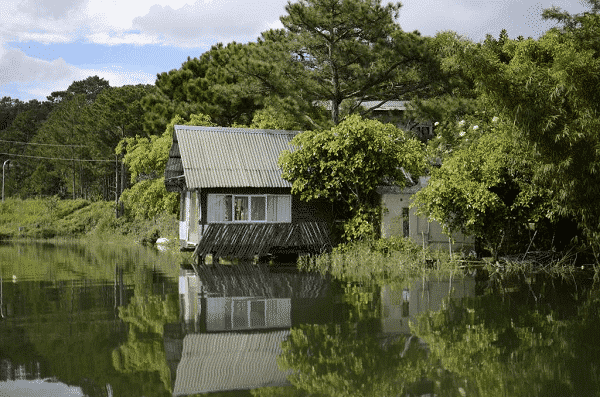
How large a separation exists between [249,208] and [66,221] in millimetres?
32525

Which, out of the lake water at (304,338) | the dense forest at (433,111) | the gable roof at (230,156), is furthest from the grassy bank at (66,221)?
the lake water at (304,338)

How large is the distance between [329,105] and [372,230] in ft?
39.2

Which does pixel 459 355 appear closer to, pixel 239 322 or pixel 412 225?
pixel 239 322

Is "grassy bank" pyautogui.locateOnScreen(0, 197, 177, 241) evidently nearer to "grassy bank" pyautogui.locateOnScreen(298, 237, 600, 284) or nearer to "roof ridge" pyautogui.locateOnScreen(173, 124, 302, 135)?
"roof ridge" pyautogui.locateOnScreen(173, 124, 302, 135)

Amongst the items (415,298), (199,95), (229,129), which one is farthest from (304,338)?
(199,95)

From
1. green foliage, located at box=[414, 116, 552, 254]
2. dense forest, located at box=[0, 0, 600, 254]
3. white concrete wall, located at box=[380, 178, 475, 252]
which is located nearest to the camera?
dense forest, located at box=[0, 0, 600, 254]

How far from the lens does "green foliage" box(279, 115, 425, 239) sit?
21844mm

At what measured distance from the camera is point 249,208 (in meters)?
23.9

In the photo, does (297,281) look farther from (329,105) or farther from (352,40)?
(329,105)

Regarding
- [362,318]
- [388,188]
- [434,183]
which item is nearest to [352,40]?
[388,188]

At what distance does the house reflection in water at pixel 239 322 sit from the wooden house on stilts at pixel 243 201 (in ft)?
13.8

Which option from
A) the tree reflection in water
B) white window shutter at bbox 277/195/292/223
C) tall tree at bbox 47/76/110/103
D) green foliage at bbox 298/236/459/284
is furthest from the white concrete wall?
tall tree at bbox 47/76/110/103

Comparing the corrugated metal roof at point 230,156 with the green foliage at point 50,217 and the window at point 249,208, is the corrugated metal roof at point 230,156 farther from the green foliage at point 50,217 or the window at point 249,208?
the green foliage at point 50,217

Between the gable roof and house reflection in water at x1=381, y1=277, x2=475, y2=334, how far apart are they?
8840mm
